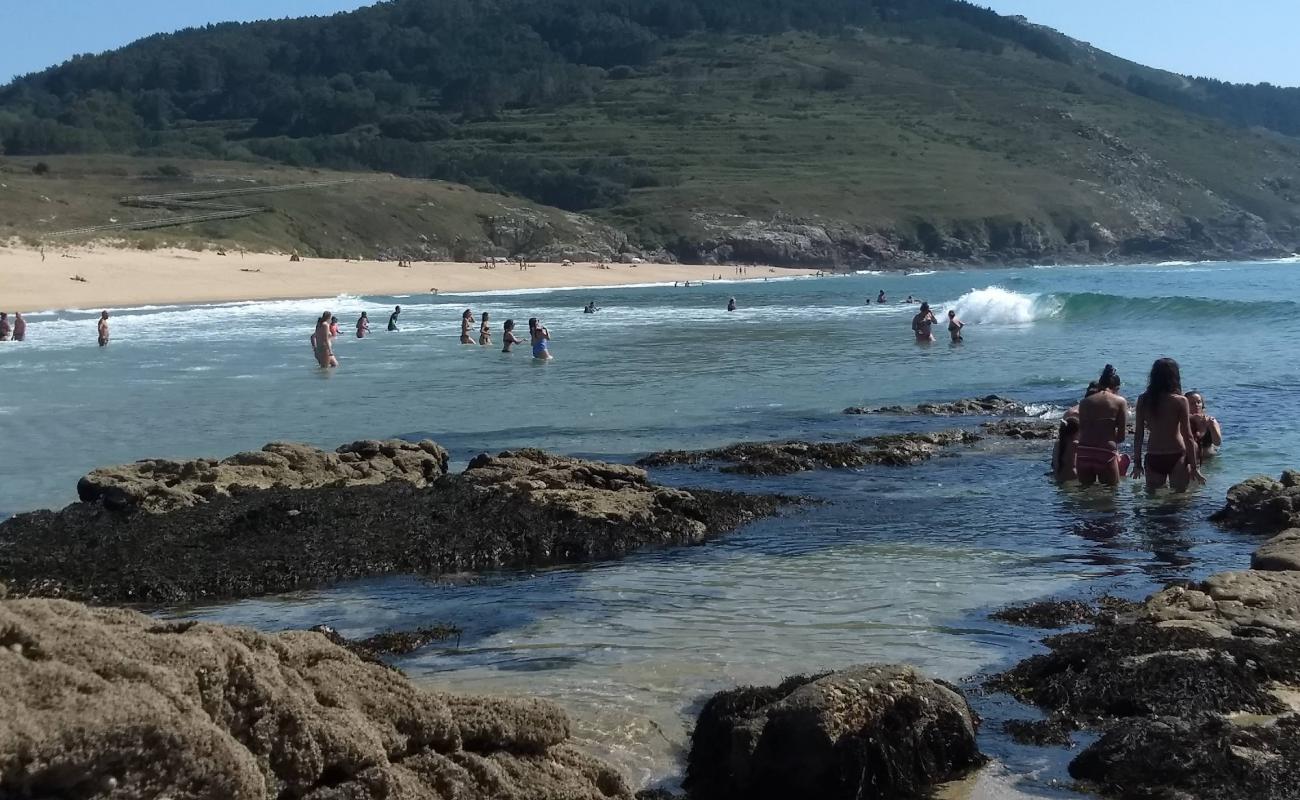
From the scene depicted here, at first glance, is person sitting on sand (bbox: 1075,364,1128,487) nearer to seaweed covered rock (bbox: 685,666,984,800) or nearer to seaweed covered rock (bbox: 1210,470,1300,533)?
seaweed covered rock (bbox: 1210,470,1300,533)

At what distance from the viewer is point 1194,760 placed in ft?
16.7

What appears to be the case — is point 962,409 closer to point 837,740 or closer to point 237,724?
point 837,740

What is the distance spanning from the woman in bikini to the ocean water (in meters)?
0.34

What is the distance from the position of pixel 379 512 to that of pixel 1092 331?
3310 centimetres

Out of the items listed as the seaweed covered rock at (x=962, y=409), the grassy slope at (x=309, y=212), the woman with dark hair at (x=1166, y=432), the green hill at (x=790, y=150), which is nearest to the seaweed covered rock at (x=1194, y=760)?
the woman with dark hair at (x=1166, y=432)

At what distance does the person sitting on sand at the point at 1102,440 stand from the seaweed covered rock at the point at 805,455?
7.41 ft

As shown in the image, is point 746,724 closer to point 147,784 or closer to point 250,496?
point 147,784

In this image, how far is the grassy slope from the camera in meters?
78.8

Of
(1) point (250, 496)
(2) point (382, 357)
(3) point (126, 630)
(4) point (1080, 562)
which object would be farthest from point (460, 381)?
(3) point (126, 630)

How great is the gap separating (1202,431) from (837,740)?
1091cm

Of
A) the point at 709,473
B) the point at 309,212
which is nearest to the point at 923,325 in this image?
the point at 709,473

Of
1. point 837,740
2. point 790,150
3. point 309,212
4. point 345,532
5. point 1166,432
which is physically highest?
point 790,150

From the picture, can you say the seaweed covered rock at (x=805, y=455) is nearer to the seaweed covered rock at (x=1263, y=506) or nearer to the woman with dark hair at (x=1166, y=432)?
the woman with dark hair at (x=1166, y=432)

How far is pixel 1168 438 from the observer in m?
12.1
